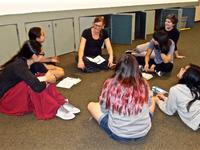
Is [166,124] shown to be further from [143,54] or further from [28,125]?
[143,54]

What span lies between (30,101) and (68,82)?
85 centimetres

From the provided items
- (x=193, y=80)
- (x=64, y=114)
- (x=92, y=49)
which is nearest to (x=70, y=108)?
(x=64, y=114)

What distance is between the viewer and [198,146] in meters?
1.97

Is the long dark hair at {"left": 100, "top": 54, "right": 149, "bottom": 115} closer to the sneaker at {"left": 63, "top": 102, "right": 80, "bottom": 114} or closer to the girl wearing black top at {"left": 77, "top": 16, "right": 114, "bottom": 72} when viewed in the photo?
the sneaker at {"left": 63, "top": 102, "right": 80, "bottom": 114}

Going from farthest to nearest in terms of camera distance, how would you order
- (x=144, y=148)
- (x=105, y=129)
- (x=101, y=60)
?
(x=101, y=60), (x=105, y=129), (x=144, y=148)

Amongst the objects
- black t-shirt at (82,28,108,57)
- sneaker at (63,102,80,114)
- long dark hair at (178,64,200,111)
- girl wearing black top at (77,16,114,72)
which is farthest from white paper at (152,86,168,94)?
black t-shirt at (82,28,108,57)

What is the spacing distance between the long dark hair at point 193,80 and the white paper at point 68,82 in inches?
58.4

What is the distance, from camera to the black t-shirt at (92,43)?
11.5 feet

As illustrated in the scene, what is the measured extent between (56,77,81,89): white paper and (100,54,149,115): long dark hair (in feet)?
4.37

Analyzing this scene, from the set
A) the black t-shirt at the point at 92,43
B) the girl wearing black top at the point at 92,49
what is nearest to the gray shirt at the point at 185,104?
the girl wearing black top at the point at 92,49

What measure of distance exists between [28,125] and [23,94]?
305mm

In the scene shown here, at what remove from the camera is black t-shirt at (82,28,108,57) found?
350cm

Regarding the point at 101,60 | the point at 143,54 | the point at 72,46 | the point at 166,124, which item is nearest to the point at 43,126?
the point at 166,124

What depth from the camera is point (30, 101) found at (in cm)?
236
